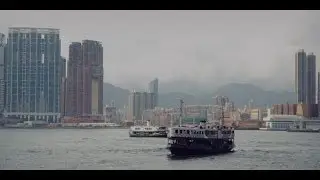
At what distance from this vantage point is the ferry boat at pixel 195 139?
1340cm

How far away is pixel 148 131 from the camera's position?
25.9m

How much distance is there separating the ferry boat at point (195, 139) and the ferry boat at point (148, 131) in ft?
33.4

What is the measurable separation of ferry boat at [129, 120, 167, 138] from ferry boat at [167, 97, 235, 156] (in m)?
10.2

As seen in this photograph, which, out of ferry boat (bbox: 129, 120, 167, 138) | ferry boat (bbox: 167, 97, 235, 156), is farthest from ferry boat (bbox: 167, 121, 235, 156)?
ferry boat (bbox: 129, 120, 167, 138)

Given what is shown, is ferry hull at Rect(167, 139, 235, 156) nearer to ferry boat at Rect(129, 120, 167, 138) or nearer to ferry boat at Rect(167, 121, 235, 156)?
ferry boat at Rect(167, 121, 235, 156)

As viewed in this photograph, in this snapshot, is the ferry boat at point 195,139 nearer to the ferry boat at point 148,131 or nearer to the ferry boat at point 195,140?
the ferry boat at point 195,140

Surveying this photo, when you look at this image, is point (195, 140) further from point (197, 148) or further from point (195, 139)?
point (197, 148)

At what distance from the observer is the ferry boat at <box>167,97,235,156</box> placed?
13402 millimetres

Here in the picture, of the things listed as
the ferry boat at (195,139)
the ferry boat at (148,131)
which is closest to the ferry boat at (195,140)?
the ferry boat at (195,139)

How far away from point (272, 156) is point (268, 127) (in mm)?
12501

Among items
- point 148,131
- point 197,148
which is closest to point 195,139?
point 197,148
